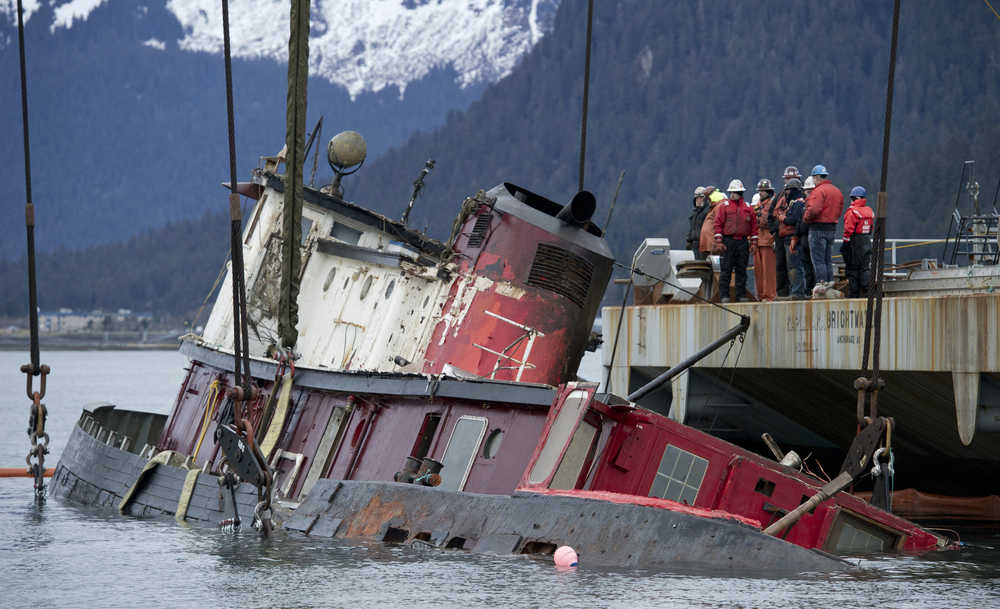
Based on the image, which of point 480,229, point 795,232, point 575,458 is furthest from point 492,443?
point 795,232

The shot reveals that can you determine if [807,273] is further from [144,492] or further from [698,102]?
[698,102]

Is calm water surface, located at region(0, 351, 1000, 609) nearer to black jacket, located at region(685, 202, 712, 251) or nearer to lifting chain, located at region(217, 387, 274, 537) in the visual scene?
lifting chain, located at region(217, 387, 274, 537)

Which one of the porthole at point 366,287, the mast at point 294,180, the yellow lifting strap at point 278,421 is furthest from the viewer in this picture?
the porthole at point 366,287

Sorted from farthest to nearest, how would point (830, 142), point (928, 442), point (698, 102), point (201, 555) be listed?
1. point (698, 102)
2. point (830, 142)
3. point (928, 442)
4. point (201, 555)

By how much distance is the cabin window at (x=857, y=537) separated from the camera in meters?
17.1

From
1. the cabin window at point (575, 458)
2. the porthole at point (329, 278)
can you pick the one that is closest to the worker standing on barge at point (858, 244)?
the cabin window at point (575, 458)

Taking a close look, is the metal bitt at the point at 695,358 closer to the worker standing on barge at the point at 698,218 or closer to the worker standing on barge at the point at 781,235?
the worker standing on barge at the point at 781,235

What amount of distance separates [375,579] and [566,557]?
2.22 metres

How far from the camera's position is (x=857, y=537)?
1719cm

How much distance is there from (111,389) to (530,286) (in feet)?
250

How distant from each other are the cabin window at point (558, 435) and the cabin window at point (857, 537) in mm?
3444

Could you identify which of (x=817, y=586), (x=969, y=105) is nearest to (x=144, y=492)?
(x=817, y=586)

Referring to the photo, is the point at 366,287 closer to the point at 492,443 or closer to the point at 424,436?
the point at 424,436

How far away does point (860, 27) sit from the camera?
172m
